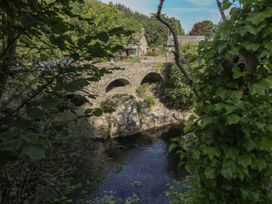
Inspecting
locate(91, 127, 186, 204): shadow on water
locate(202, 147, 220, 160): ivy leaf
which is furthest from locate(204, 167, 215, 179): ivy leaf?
locate(91, 127, 186, 204): shadow on water

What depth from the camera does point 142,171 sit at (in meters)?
12.8

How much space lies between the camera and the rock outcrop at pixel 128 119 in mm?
17703

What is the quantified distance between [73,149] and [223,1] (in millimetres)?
4862

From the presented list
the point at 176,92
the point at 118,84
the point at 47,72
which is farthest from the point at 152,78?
the point at 47,72

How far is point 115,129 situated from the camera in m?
17.9

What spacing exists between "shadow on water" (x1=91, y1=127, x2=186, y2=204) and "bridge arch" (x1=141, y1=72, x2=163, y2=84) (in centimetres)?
899

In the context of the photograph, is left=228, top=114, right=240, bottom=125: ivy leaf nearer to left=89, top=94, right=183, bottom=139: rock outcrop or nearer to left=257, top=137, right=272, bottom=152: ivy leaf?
left=257, top=137, right=272, bottom=152: ivy leaf

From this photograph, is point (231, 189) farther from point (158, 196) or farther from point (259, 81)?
point (158, 196)

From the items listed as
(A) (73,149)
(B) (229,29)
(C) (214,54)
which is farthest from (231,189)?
(A) (73,149)

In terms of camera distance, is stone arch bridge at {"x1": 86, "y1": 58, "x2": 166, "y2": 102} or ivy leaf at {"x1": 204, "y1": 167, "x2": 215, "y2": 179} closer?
ivy leaf at {"x1": 204, "y1": 167, "x2": 215, "y2": 179}

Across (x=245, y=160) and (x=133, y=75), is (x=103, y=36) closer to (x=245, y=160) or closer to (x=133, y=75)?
(x=245, y=160)

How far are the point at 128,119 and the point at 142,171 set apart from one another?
6.16m

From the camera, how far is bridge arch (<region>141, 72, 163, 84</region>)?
1040 inches

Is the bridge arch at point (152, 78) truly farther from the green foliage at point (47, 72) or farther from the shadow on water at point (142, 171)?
the green foliage at point (47, 72)
